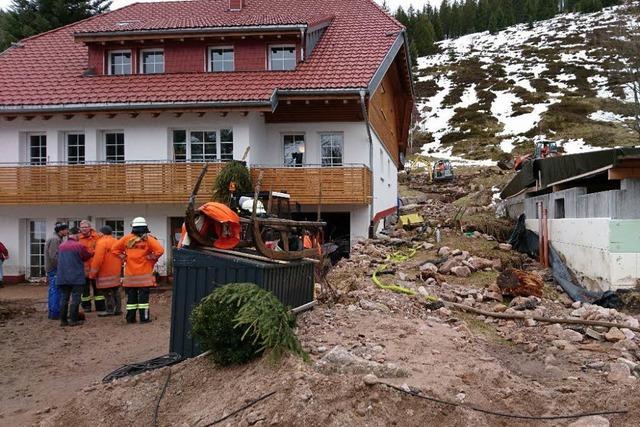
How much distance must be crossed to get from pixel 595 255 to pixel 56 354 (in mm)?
9697

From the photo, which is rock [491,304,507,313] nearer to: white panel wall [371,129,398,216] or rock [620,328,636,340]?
rock [620,328,636,340]

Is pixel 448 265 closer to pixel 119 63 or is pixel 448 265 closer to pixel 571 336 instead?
pixel 571 336

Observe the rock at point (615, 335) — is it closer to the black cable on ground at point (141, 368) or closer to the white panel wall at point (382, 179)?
the black cable on ground at point (141, 368)

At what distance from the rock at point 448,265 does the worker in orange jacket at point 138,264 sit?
19.6 feet

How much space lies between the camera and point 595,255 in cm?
1069

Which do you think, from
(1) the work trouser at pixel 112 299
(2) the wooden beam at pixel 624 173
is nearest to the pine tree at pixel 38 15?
(1) the work trouser at pixel 112 299

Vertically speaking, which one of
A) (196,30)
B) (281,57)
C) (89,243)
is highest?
(196,30)

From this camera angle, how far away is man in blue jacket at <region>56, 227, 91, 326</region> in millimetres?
9930

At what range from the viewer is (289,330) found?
5438 mm

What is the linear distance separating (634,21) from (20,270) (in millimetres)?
40001

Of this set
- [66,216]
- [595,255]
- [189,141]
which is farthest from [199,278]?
[66,216]

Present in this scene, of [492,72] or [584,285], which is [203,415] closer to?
[584,285]

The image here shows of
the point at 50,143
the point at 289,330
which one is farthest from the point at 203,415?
the point at 50,143

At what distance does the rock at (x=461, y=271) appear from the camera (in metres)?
11.9
